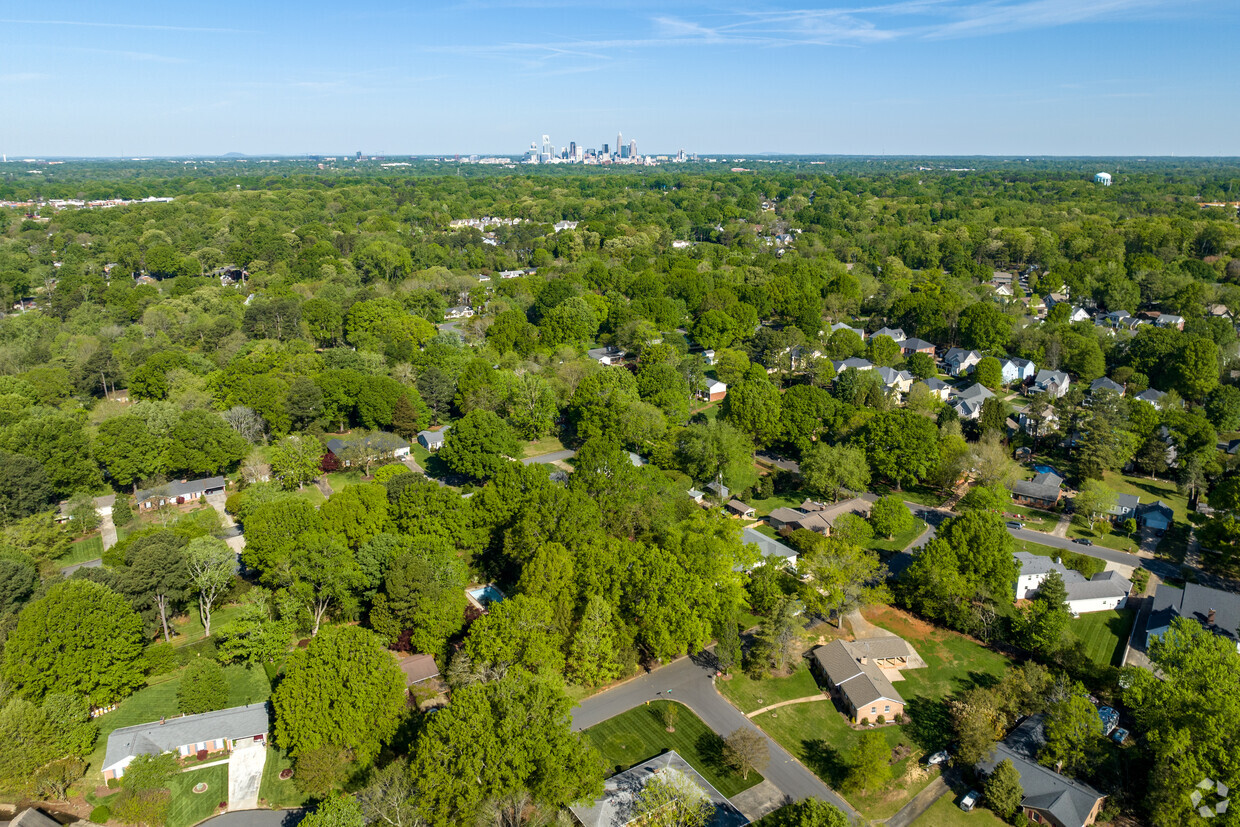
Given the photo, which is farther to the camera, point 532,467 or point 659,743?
point 532,467

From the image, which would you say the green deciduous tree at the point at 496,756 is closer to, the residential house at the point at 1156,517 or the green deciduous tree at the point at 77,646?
the green deciduous tree at the point at 77,646

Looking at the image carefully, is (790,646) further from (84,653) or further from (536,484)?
(84,653)

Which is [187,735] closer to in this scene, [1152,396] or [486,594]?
[486,594]

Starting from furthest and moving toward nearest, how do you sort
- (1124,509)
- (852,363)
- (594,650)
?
(852,363) < (1124,509) < (594,650)

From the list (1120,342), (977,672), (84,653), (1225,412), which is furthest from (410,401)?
(1120,342)

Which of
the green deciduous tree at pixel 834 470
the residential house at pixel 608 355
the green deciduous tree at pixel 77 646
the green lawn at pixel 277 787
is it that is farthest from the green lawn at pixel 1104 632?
the residential house at pixel 608 355

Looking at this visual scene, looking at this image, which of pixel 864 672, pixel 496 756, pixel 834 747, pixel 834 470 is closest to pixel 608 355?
pixel 834 470

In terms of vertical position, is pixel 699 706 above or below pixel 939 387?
below
